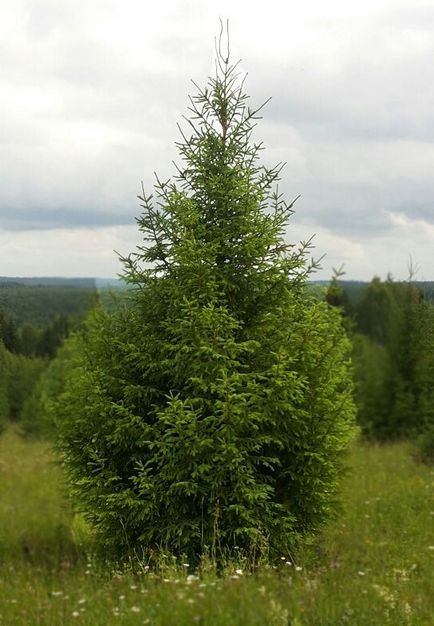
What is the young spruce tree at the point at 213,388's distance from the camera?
7.52m

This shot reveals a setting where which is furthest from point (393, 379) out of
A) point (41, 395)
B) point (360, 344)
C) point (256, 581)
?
point (256, 581)

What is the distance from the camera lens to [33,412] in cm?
3347

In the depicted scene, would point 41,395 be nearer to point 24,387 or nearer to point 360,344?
point 24,387

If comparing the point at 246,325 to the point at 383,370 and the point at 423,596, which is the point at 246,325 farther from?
the point at 383,370

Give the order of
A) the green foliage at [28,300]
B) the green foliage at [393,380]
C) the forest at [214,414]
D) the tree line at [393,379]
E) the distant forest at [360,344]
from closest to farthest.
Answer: the forest at [214,414] → the green foliage at [28,300] → the distant forest at [360,344] → the tree line at [393,379] → the green foliage at [393,380]

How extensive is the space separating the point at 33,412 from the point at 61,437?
26.1m

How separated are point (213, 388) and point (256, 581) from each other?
2207 mm

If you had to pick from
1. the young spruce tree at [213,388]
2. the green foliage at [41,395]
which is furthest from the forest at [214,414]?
the green foliage at [41,395]

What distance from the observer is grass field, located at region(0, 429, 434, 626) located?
16.5 feet

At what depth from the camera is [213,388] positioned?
736 centimetres

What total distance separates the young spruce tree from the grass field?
754mm

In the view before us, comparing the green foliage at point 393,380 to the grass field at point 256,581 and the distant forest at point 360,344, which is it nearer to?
the distant forest at point 360,344

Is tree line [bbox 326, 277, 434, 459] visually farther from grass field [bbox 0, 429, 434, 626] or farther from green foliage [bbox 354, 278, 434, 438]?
grass field [bbox 0, 429, 434, 626]

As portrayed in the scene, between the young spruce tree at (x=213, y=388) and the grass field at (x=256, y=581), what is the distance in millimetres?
754
